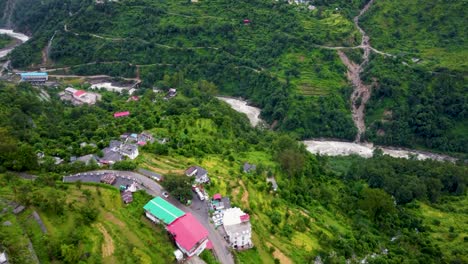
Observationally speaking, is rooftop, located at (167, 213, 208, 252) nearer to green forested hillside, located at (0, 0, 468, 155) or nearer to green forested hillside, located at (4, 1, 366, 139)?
green forested hillside, located at (0, 0, 468, 155)

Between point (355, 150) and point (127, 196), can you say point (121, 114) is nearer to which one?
point (127, 196)

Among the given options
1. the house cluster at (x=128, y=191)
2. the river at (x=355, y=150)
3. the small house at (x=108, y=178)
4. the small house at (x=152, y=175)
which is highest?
the small house at (x=108, y=178)

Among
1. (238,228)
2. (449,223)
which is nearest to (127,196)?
(238,228)

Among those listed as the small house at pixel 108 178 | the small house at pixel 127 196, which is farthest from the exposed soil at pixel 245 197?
the small house at pixel 108 178

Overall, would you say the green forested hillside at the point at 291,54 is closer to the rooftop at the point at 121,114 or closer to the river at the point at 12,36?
the river at the point at 12,36

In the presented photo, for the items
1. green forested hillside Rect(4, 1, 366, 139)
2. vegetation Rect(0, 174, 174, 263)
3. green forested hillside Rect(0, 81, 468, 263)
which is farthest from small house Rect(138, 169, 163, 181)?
green forested hillside Rect(4, 1, 366, 139)
